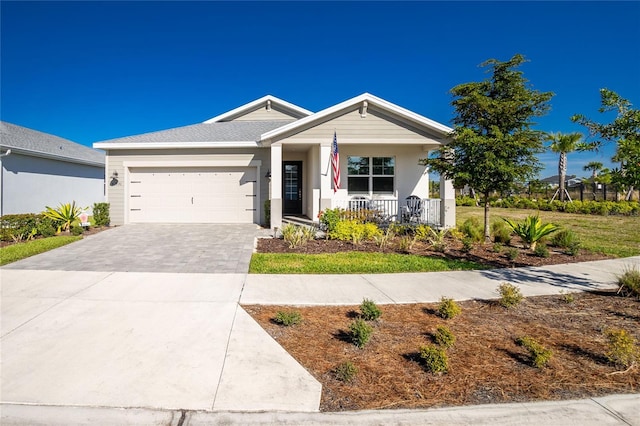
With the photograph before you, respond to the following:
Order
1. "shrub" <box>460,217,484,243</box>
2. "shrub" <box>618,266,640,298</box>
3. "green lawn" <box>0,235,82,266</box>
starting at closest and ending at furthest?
"shrub" <box>618,266,640,298</box>
"green lawn" <box>0,235,82,266</box>
"shrub" <box>460,217,484,243</box>

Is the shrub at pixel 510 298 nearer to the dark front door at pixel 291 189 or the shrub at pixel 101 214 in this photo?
the dark front door at pixel 291 189

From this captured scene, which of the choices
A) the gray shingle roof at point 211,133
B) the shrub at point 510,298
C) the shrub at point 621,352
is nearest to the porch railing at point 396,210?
the gray shingle roof at point 211,133

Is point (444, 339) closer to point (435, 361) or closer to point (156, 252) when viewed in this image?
point (435, 361)

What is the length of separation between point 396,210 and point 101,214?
38.6 ft

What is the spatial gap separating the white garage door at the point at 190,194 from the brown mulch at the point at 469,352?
9.79 meters

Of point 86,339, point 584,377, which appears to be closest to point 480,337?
point 584,377

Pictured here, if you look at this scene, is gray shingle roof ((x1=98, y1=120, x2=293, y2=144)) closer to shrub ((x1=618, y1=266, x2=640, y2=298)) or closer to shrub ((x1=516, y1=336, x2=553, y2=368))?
shrub ((x1=618, y1=266, x2=640, y2=298))

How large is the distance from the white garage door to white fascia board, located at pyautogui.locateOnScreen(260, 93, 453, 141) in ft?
9.59

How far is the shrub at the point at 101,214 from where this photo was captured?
1288 cm

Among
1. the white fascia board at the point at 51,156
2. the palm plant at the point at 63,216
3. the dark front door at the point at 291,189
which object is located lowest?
the palm plant at the point at 63,216

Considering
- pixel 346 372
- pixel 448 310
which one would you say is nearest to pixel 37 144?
pixel 346 372

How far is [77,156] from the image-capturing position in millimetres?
17516

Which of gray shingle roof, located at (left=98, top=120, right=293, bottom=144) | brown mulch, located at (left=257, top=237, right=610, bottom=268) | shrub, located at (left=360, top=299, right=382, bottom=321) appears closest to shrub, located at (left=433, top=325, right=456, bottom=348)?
shrub, located at (left=360, top=299, right=382, bottom=321)

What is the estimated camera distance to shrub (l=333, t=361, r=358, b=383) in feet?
9.75
